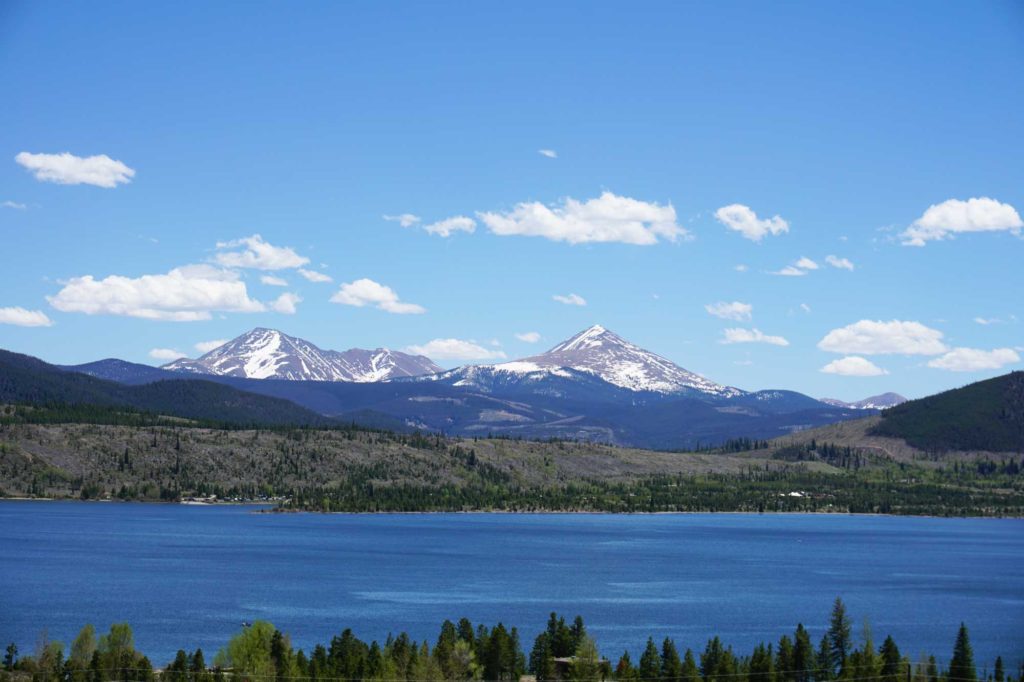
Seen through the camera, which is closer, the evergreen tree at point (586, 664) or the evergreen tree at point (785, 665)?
the evergreen tree at point (586, 664)

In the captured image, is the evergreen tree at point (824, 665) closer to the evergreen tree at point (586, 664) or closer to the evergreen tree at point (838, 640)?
the evergreen tree at point (838, 640)

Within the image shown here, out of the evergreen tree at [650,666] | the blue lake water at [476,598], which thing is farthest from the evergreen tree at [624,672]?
the blue lake water at [476,598]

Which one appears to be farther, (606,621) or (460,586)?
(460,586)

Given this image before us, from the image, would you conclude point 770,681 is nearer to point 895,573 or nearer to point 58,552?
point 895,573

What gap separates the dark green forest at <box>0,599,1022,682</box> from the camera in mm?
84188

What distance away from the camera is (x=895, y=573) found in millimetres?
192625

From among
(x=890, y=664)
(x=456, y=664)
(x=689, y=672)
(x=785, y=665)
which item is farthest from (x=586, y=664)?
(x=890, y=664)

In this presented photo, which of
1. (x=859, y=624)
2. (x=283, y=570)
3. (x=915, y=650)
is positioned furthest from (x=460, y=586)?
(x=915, y=650)

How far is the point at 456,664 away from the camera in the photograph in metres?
87.2

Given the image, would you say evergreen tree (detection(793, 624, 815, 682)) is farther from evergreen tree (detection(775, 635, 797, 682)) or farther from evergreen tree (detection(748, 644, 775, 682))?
evergreen tree (detection(748, 644, 775, 682))

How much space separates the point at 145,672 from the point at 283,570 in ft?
309

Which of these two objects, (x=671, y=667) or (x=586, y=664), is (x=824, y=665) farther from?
(x=586, y=664)

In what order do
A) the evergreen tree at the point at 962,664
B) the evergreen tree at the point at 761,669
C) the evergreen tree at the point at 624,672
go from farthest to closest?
the evergreen tree at the point at 962,664 → the evergreen tree at the point at 761,669 → the evergreen tree at the point at 624,672

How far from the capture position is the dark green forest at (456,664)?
84188 mm
